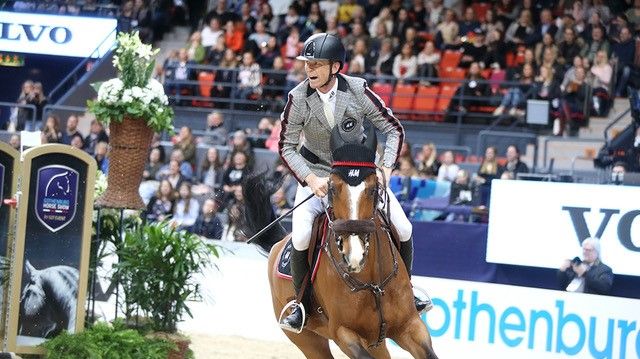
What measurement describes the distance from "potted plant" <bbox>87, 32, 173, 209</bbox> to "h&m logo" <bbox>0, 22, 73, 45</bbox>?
12752mm

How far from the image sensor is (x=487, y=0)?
69.3 ft

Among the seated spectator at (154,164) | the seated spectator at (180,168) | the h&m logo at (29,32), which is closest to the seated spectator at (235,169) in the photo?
the seated spectator at (180,168)

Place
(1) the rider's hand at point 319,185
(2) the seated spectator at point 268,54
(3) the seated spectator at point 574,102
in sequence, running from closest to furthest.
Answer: (1) the rider's hand at point 319,185 → (3) the seated spectator at point 574,102 → (2) the seated spectator at point 268,54

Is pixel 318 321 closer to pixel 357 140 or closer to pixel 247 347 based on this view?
pixel 357 140

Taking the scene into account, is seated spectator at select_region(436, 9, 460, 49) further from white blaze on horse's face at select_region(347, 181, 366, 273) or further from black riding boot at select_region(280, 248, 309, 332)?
white blaze on horse's face at select_region(347, 181, 366, 273)

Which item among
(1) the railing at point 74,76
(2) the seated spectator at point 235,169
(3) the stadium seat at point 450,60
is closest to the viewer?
(2) the seated spectator at point 235,169

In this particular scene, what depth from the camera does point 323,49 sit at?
738cm

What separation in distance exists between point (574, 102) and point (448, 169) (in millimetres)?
2787

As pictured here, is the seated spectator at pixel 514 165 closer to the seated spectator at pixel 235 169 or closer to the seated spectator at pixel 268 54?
the seated spectator at pixel 235 169

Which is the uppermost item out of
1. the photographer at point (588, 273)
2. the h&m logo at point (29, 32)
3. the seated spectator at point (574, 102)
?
the h&m logo at point (29, 32)

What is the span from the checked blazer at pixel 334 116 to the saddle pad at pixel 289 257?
41 centimetres

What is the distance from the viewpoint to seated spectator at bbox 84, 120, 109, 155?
59.8ft

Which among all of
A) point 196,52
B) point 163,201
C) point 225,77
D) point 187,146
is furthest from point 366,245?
point 196,52

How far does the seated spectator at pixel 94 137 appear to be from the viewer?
18219 millimetres
